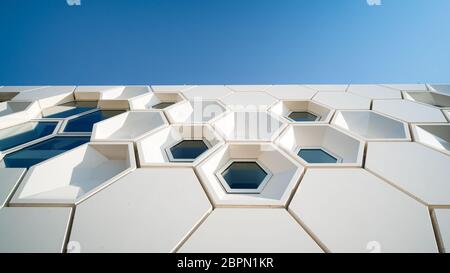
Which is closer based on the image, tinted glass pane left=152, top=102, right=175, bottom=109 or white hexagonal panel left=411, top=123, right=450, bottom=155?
white hexagonal panel left=411, top=123, right=450, bottom=155

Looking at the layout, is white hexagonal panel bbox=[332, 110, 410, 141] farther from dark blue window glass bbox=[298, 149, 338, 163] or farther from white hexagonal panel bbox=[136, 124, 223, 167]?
white hexagonal panel bbox=[136, 124, 223, 167]

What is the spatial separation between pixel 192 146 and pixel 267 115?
78 centimetres

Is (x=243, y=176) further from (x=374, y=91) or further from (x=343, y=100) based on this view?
(x=374, y=91)

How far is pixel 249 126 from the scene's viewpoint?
175cm

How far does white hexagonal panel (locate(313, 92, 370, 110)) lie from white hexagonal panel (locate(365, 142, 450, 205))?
0.85m

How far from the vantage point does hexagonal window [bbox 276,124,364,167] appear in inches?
53.2

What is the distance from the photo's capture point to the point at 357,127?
186 centimetres

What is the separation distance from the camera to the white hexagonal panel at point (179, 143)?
1302mm

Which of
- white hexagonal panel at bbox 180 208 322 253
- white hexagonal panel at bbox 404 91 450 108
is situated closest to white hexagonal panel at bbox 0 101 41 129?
white hexagonal panel at bbox 180 208 322 253

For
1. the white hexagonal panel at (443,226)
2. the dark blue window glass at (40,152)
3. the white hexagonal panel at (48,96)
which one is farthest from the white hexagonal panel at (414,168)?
the white hexagonal panel at (48,96)

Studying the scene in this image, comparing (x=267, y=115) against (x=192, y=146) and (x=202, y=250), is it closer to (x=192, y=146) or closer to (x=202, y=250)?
(x=192, y=146)

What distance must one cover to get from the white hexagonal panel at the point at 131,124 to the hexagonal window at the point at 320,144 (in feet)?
3.39
